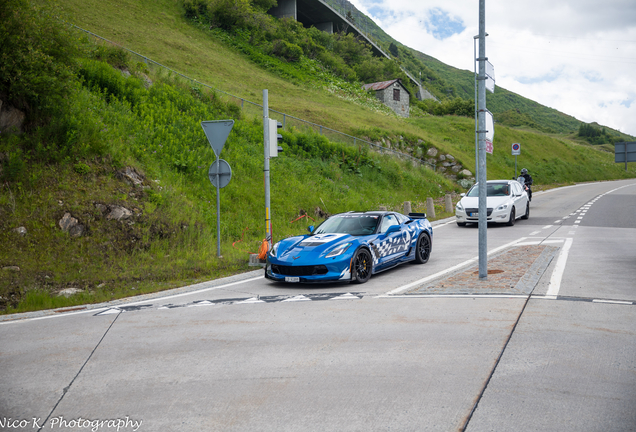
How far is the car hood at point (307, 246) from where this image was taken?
355 inches

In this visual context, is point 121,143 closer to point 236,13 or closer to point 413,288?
point 413,288

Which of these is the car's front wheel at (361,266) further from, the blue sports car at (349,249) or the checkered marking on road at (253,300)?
the checkered marking on road at (253,300)

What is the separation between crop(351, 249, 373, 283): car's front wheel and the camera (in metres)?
9.12

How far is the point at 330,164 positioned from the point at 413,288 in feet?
55.4

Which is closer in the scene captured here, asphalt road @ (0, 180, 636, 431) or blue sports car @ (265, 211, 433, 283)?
asphalt road @ (0, 180, 636, 431)

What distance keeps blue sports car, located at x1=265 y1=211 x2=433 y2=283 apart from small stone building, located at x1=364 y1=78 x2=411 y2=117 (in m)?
49.2

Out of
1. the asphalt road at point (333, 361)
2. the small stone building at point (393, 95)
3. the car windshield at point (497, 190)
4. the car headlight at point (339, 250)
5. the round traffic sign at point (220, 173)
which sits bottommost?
the asphalt road at point (333, 361)

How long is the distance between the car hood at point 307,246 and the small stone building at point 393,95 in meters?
50.8

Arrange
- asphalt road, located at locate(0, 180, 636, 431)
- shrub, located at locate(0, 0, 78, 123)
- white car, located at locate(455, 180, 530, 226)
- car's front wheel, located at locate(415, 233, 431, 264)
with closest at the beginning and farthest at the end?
asphalt road, located at locate(0, 180, 636, 431), car's front wheel, located at locate(415, 233, 431, 264), shrub, located at locate(0, 0, 78, 123), white car, located at locate(455, 180, 530, 226)

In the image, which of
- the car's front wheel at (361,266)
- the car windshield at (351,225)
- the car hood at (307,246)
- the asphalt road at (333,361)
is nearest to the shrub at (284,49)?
the car windshield at (351,225)

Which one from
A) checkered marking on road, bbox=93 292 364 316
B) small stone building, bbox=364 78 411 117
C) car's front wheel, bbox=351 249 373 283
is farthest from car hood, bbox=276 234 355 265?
small stone building, bbox=364 78 411 117

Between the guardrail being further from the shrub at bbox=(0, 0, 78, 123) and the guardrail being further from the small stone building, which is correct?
the small stone building

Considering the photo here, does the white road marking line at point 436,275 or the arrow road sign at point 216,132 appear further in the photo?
the arrow road sign at point 216,132

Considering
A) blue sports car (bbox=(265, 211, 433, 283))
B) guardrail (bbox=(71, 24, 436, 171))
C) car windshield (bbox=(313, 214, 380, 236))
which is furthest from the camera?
guardrail (bbox=(71, 24, 436, 171))
